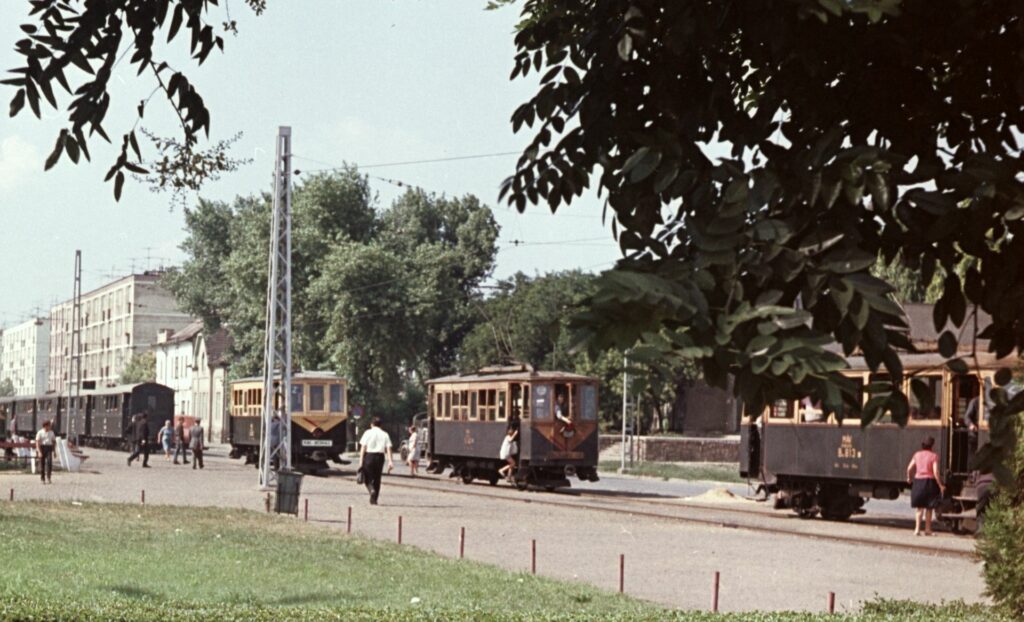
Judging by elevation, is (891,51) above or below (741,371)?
above

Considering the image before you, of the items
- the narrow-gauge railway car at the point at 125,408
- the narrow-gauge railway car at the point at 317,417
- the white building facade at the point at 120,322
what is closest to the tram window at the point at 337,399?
the narrow-gauge railway car at the point at 317,417

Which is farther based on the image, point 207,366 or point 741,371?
point 207,366

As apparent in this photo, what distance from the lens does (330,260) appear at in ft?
247

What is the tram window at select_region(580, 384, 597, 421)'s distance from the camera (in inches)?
1665

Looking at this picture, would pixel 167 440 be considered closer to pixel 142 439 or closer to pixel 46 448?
pixel 142 439

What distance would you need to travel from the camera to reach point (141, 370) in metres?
128

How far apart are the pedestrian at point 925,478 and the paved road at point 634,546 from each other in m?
0.68

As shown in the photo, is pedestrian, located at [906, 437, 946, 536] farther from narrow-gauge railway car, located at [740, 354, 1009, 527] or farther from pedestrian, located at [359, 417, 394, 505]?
pedestrian, located at [359, 417, 394, 505]

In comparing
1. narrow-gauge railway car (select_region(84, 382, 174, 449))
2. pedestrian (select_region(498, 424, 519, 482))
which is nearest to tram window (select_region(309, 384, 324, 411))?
pedestrian (select_region(498, 424, 519, 482))

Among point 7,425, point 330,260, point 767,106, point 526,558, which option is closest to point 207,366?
point 7,425

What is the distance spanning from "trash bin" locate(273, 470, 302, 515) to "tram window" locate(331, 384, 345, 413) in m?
23.5

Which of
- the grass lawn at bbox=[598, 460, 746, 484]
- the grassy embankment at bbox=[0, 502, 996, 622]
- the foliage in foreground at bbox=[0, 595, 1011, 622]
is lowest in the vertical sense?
the grass lawn at bbox=[598, 460, 746, 484]

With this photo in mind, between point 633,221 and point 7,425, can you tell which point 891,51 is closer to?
point 633,221

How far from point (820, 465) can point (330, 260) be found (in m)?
47.1
